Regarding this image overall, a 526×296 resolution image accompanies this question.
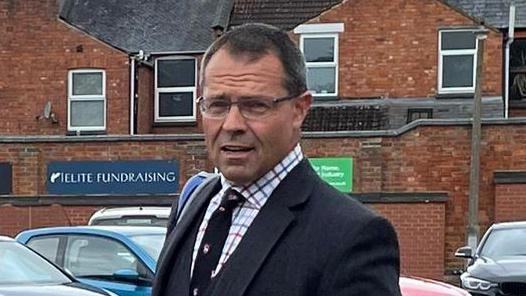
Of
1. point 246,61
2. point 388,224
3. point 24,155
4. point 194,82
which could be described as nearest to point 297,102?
point 246,61

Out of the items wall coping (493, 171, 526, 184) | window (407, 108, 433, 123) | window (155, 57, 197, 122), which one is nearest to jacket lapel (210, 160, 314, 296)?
wall coping (493, 171, 526, 184)

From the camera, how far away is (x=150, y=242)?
34.7ft

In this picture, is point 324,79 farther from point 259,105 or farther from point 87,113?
point 259,105

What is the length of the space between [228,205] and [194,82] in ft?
76.8

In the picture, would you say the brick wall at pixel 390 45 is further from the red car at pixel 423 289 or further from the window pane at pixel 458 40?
the red car at pixel 423 289

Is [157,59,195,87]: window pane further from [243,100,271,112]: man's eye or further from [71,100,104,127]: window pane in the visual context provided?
[243,100,271,112]: man's eye

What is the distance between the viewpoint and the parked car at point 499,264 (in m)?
10.9

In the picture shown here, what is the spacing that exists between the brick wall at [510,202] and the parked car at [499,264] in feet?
20.8

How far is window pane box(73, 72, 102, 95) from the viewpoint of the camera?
1024 inches

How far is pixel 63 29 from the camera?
1019 inches

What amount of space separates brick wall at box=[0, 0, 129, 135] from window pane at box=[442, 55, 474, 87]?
7.63m

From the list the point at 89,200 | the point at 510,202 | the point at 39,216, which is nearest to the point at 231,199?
the point at 510,202

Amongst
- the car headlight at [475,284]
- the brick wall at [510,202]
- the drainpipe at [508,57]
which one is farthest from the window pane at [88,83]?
the car headlight at [475,284]

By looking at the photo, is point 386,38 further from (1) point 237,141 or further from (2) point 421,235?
(1) point 237,141
